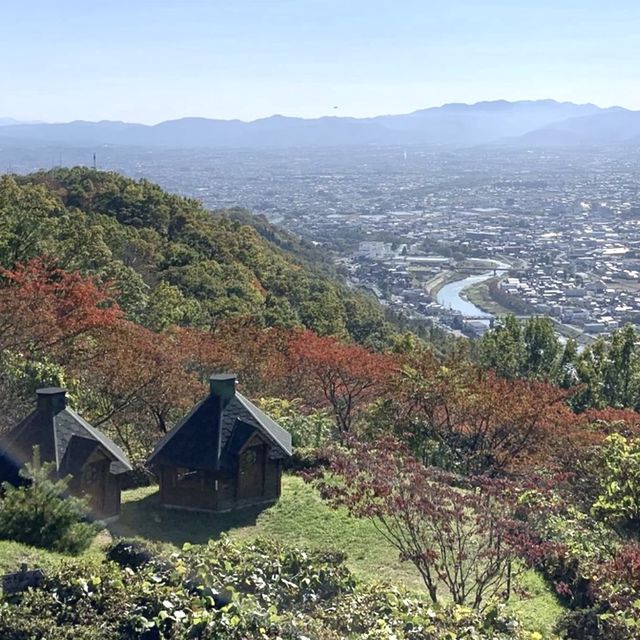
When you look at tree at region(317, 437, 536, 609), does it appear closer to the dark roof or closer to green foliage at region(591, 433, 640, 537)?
green foliage at region(591, 433, 640, 537)

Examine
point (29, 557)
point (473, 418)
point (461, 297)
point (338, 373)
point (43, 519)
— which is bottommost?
point (461, 297)

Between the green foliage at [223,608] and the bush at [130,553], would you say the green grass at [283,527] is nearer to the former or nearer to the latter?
the bush at [130,553]

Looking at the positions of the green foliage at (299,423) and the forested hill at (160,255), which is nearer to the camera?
the green foliage at (299,423)

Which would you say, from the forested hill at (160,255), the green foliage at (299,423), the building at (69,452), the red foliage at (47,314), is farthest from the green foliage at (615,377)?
the building at (69,452)

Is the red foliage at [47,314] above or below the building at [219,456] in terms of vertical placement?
above

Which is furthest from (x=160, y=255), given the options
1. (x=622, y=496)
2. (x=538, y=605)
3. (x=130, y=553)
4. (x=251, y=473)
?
(x=130, y=553)

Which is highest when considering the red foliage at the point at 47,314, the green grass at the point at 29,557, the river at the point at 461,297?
the red foliage at the point at 47,314

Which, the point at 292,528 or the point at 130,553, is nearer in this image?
the point at 130,553

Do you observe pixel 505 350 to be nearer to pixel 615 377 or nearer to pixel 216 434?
pixel 615 377
